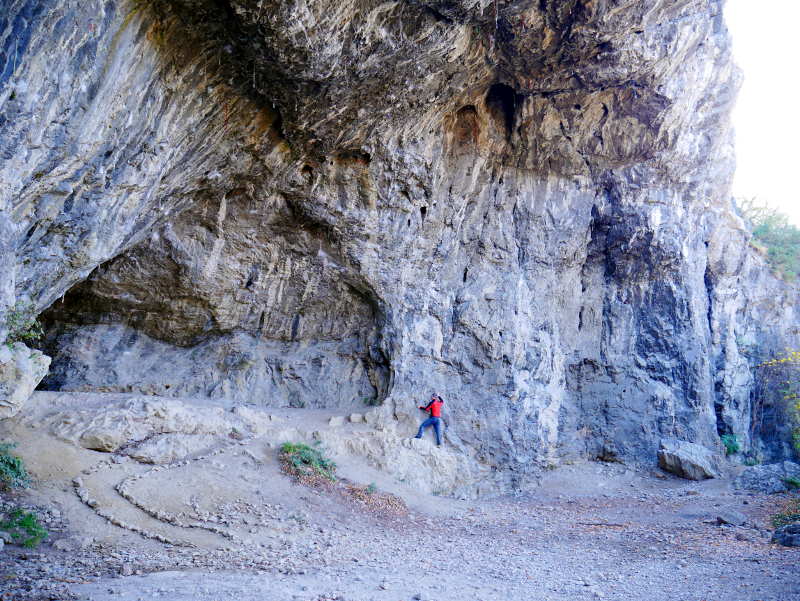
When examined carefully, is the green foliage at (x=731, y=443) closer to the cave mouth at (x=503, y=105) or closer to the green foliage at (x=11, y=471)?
the cave mouth at (x=503, y=105)

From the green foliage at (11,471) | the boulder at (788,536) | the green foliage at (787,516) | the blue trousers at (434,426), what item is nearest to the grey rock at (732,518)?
the green foliage at (787,516)

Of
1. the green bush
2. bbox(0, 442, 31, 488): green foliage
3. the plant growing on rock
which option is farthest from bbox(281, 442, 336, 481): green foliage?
the plant growing on rock

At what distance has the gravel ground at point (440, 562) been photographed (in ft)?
16.8

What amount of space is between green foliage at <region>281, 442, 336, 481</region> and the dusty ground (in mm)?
302

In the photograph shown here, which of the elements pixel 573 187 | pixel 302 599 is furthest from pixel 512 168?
pixel 302 599

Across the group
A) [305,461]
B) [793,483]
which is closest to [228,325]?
[305,461]

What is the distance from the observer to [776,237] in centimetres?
2312

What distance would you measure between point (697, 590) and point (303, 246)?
1057 centimetres

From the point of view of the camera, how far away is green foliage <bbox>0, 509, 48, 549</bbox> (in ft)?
19.3

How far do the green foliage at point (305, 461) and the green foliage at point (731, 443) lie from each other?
1227 centimetres

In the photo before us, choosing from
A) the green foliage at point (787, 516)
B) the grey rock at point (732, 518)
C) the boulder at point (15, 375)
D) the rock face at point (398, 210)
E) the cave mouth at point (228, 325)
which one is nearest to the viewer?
the boulder at point (15, 375)

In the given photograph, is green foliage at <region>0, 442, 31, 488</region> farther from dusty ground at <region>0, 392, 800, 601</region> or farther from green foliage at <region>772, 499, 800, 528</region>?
green foliage at <region>772, 499, 800, 528</region>

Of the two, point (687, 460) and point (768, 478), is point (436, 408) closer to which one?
point (687, 460)

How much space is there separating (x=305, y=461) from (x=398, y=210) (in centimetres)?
644
